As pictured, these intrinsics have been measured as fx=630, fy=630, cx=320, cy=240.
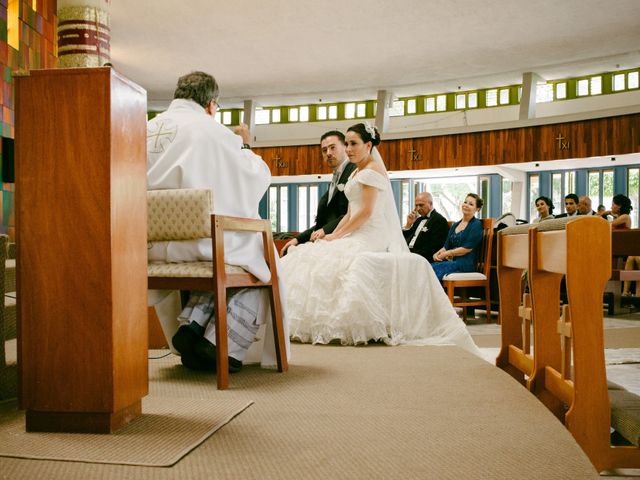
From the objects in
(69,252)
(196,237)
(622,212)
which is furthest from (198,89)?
(622,212)

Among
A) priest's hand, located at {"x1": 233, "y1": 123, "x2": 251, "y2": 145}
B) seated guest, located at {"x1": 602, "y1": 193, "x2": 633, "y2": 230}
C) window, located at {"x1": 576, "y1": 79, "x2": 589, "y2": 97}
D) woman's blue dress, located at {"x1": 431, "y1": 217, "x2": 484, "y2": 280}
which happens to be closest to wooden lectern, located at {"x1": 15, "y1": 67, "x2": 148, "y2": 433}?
priest's hand, located at {"x1": 233, "y1": 123, "x2": 251, "y2": 145}

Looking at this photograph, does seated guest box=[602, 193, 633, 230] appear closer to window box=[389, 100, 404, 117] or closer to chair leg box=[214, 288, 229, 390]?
window box=[389, 100, 404, 117]

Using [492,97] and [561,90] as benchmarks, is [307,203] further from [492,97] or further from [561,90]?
[561,90]

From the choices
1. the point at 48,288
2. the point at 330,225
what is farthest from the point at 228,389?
the point at 330,225

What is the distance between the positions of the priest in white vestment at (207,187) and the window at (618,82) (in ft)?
37.9

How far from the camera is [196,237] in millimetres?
2555

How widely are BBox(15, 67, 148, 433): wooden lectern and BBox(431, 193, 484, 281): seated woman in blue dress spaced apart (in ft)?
17.2

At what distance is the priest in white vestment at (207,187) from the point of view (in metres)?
2.64

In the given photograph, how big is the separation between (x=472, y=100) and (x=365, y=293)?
11084mm

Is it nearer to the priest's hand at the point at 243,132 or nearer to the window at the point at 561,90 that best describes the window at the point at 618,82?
the window at the point at 561,90

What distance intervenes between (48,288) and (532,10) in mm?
9063

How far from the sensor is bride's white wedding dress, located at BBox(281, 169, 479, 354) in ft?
12.5

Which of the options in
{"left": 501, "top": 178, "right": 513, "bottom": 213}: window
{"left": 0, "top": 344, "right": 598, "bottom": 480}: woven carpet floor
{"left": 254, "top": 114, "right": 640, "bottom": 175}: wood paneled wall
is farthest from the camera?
A: {"left": 501, "top": 178, "right": 513, "bottom": 213}: window

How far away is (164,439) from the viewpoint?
5.35 feet
